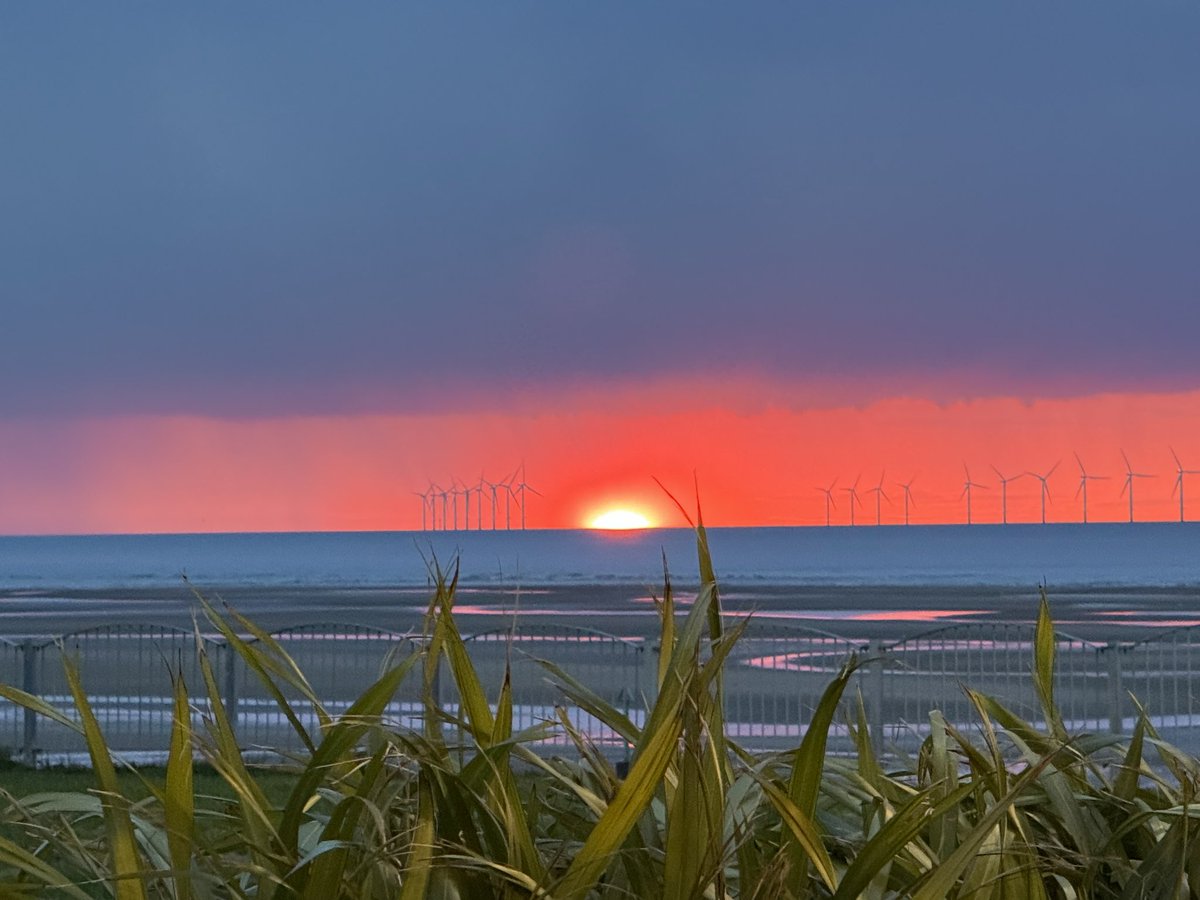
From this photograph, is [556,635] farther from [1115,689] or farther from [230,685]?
[1115,689]

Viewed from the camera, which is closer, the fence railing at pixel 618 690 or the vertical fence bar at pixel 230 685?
the fence railing at pixel 618 690

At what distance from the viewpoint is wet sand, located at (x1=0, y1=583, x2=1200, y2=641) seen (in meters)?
35.6

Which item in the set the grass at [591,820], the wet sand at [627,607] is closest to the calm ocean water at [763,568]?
the wet sand at [627,607]

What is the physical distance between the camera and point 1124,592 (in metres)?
53.0

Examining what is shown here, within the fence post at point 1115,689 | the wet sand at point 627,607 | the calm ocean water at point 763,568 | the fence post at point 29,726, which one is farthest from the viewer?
the calm ocean water at point 763,568

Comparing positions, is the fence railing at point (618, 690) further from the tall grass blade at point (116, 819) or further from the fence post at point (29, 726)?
the tall grass blade at point (116, 819)

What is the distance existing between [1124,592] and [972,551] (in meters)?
68.6

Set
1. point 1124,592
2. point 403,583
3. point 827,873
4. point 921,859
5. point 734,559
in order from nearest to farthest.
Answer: point 827,873
point 921,859
point 1124,592
point 403,583
point 734,559

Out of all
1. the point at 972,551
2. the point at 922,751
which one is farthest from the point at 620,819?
the point at 972,551

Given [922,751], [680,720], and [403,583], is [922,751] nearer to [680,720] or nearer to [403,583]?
[680,720]

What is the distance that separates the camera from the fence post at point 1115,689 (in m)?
11.5

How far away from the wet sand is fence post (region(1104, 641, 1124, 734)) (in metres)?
17.5

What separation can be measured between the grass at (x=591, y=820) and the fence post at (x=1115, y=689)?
9538 millimetres

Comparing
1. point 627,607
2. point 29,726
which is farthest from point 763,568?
point 29,726
